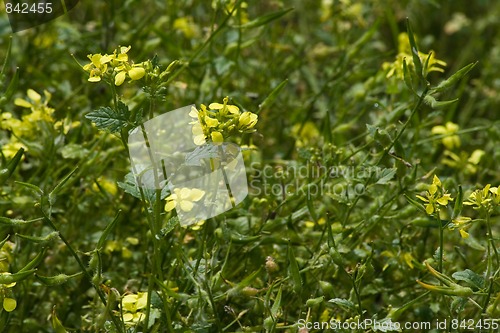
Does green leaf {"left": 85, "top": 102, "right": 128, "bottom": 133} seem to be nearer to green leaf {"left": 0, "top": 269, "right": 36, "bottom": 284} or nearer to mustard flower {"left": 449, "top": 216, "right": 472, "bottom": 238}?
green leaf {"left": 0, "top": 269, "right": 36, "bottom": 284}

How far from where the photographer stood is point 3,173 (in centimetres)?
123

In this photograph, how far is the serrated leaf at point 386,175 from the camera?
4.33 ft

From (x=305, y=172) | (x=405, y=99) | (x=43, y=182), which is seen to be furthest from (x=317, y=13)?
(x=43, y=182)

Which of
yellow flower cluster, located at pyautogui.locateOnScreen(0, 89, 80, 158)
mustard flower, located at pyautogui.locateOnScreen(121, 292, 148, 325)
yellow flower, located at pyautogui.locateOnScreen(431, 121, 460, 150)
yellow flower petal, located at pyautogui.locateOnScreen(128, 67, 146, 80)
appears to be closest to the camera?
yellow flower petal, located at pyautogui.locateOnScreen(128, 67, 146, 80)

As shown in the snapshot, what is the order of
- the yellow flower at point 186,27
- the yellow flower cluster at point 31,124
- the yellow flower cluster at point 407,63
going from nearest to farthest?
the yellow flower cluster at point 407,63
the yellow flower cluster at point 31,124
the yellow flower at point 186,27

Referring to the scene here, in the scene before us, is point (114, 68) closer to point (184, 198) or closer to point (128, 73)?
point (128, 73)

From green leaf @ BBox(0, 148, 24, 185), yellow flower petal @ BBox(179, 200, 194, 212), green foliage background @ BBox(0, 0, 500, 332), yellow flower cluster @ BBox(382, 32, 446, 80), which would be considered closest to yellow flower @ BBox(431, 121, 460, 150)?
green foliage background @ BBox(0, 0, 500, 332)

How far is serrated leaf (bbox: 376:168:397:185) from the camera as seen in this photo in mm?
1320

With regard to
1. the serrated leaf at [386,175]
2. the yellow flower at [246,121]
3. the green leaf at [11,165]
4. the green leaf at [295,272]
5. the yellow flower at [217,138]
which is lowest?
the green leaf at [295,272]

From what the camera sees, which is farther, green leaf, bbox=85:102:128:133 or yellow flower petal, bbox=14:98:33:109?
yellow flower petal, bbox=14:98:33:109

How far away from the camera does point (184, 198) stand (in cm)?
118

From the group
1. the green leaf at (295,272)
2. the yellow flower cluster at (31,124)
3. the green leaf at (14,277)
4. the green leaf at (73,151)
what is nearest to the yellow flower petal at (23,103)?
the yellow flower cluster at (31,124)

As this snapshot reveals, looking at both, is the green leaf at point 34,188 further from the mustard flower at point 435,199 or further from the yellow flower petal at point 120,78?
the mustard flower at point 435,199

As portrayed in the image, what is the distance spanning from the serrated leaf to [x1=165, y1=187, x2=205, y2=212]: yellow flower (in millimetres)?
353
